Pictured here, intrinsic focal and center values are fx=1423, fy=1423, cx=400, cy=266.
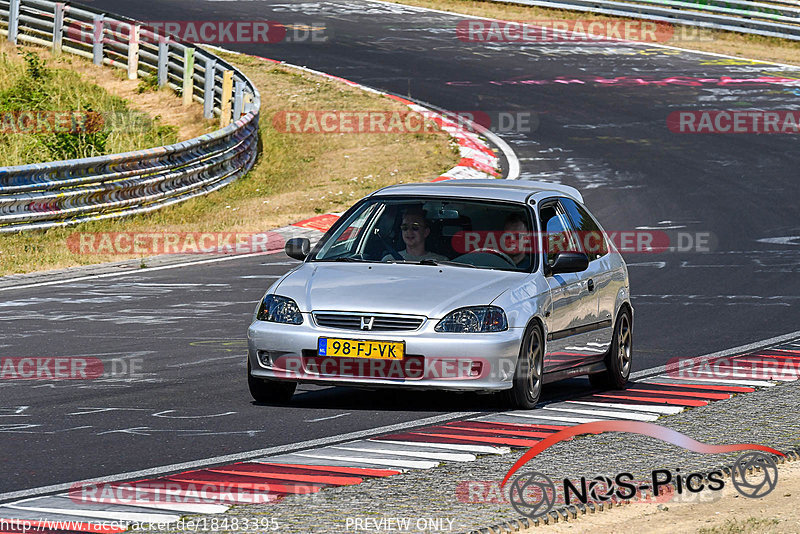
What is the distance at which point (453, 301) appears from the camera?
29.8ft

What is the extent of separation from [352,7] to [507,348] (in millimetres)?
37861

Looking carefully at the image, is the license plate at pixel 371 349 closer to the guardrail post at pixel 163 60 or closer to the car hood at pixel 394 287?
the car hood at pixel 394 287

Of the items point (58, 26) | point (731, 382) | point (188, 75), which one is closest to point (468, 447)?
point (731, 382)

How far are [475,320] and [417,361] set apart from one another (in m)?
0.47

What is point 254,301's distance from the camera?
48.4ft

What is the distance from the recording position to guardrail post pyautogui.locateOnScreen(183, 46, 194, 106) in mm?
30188

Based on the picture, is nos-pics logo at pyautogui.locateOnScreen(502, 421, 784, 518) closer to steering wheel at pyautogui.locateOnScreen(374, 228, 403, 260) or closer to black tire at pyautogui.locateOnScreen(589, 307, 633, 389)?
steering wheel at pyautogui.locateOnScreen(374, 228, 403, 260)

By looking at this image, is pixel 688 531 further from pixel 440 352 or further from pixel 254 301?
pixel 254 301

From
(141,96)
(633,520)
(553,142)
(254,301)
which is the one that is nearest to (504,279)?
(633,520)

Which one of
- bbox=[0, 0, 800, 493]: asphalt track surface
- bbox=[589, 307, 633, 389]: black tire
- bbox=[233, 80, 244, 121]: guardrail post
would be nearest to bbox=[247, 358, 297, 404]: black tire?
bbox=[0, 0, 800, 493]: asphalt track surface

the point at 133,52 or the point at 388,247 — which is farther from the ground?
the point at 388,247

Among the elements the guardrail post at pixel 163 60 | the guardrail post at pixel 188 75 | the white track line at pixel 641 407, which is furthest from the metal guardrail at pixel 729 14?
the white track line at pixel 641 407

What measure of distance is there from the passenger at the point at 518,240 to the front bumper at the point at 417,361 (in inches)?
34.1

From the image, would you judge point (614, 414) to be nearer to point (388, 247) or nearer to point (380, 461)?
point (388, 247)
